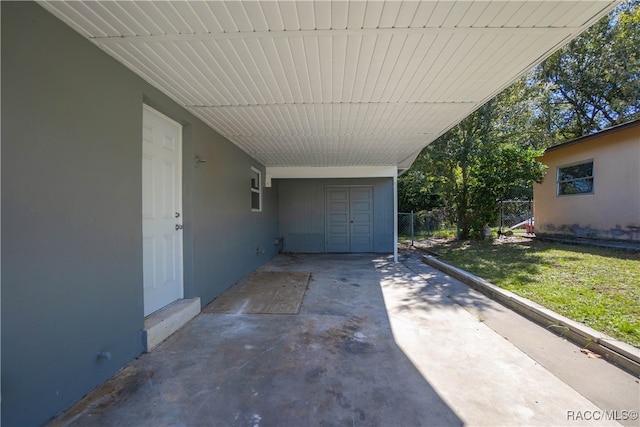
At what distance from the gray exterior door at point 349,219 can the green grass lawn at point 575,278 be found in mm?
2633

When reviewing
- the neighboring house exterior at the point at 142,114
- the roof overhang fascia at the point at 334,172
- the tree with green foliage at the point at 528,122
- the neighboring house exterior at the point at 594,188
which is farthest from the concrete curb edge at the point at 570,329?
the neighboring house exterior at the point at 594,188

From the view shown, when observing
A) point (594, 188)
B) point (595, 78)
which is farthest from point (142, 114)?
point (595, 78)

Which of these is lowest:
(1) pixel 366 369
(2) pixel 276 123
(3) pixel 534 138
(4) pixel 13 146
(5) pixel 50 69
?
(1) pixel 366 369

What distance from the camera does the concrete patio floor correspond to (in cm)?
182

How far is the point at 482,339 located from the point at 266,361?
6.92 ft

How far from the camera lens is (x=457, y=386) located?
212 cm

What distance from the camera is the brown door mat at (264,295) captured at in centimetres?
375

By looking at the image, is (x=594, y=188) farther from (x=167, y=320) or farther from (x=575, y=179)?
(x=167, y=320)

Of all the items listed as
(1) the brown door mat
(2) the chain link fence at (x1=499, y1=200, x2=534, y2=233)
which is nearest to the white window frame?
(2) the chain link fence at (x1=499, y1=200, x2=534, y2=233)

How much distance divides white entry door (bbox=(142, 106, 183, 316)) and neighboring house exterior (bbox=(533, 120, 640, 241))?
9.64m

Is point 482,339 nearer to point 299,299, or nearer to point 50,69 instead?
point 299,299

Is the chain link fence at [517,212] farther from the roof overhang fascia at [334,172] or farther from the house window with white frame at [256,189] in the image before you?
the house window with white frame at [256,189]

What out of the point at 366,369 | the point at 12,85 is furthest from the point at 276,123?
the point at 366,369

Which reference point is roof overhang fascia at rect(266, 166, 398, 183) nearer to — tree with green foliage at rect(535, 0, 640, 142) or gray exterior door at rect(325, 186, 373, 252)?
gray exterior door at rect(325, 186, 373, 252)
